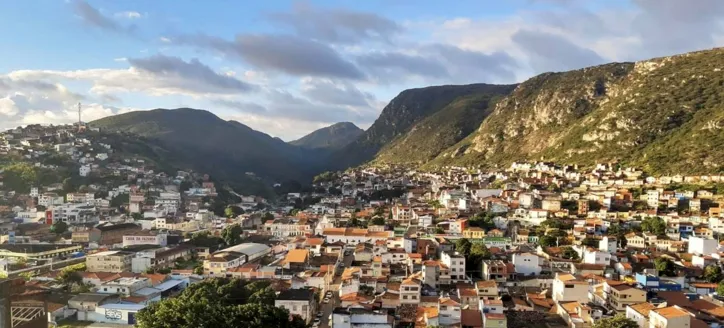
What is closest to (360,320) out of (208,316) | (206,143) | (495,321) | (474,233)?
(495,321)

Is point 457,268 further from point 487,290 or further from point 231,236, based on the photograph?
point 231,236

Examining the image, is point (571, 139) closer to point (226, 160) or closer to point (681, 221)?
point (681, 221)

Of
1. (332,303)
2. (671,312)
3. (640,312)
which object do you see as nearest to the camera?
(671,312)

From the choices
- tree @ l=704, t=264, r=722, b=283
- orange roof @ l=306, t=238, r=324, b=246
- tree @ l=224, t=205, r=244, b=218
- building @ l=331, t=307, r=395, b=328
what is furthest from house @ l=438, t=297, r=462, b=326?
tree @ l=224, t=205, r=244, b=218

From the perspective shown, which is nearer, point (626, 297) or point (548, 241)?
point (626, 297)

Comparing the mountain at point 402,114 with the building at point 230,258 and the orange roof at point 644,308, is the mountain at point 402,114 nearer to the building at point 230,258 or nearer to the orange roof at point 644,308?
the building at point 230,258

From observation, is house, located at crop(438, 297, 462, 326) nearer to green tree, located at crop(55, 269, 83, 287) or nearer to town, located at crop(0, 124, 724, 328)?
town, located at crop(0, 124, 724, 328)
